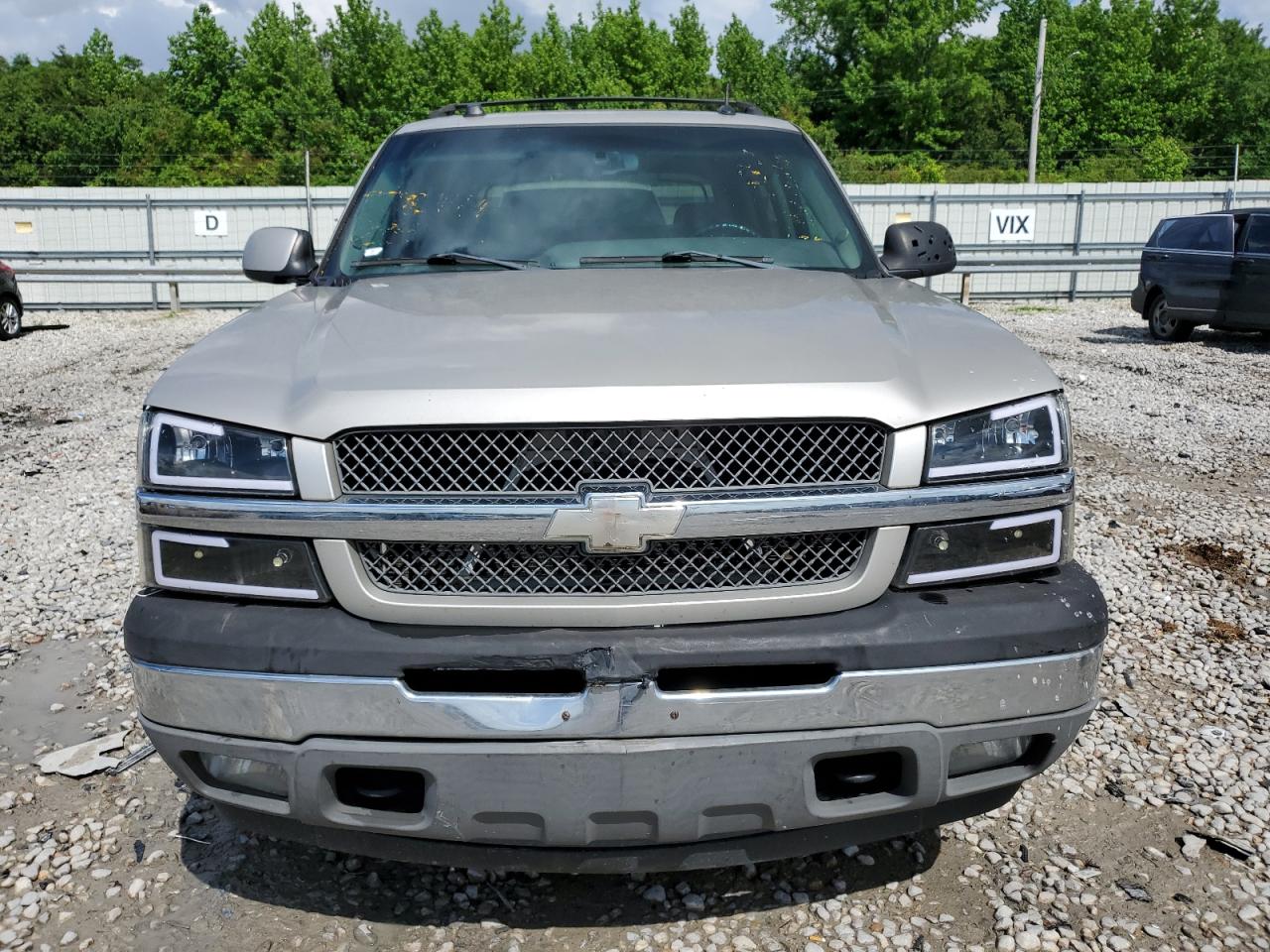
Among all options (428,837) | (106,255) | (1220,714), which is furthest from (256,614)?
(106,255)

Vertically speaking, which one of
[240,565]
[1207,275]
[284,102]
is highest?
[284,102]

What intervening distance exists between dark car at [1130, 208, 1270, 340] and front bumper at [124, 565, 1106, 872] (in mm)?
13529

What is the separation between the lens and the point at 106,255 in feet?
73.6

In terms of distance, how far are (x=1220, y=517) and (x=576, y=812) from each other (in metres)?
5.35

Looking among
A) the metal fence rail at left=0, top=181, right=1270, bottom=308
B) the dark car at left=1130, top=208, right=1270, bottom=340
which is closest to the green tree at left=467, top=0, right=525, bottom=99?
the metal fence rail at left=0, top=181, right=1270, bottom=308

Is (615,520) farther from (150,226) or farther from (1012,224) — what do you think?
(1012,224)

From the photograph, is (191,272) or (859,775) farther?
(191,272)

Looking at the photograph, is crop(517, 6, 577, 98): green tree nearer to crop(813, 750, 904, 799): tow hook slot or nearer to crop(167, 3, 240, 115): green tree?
crop(167, 3, 240, 115): green tree

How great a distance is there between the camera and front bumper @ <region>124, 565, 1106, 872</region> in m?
2.21

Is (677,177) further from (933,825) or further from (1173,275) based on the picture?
(1173,275)

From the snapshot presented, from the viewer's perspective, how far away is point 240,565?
234 centimetres

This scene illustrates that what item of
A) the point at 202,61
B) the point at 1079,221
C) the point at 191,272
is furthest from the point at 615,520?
the point at 202,61

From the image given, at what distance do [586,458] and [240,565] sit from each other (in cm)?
74

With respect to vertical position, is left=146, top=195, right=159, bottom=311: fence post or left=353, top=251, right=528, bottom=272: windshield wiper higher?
left=353, top=251, right=528, bottom=272: windshield wiper
